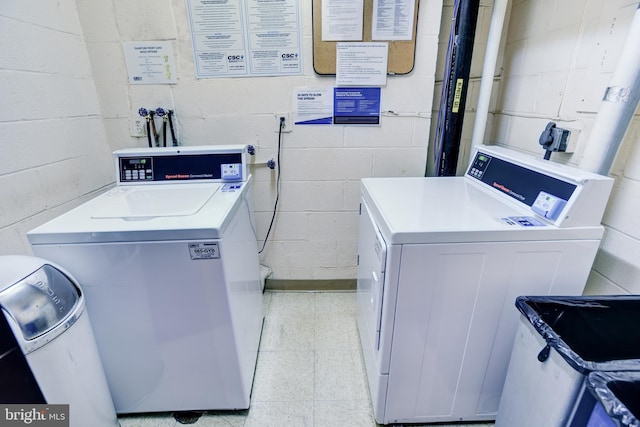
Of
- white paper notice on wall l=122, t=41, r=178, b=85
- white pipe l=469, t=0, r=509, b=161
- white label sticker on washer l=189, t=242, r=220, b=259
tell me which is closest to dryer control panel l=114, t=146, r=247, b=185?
white paper notice on wall l=122, t=41, r=178, b=85

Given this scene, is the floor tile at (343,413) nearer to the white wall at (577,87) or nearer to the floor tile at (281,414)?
the floor tile at (281,414)

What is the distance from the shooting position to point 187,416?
4.64ft

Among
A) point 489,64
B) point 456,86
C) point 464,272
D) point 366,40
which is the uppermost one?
point 366,40

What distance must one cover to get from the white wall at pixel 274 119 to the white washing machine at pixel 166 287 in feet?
1.63

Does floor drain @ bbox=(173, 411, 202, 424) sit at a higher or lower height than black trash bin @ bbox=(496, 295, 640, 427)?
lower

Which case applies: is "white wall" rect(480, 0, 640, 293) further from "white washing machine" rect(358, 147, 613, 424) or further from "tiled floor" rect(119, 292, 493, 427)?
"tiled floor" rect(119, 292, 493, 427)

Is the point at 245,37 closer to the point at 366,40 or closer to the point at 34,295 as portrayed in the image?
the point at 366,40

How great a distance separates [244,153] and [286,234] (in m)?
0.70

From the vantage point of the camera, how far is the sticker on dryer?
1.04m

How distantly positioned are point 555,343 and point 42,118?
220 centimetres

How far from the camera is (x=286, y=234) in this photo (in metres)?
2.12

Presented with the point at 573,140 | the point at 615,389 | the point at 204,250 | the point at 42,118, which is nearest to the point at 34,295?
the point at 204,250

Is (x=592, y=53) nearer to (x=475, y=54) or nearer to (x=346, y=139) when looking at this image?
(x=475, y=54)

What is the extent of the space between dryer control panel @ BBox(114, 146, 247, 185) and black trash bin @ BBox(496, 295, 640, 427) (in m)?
1.40
